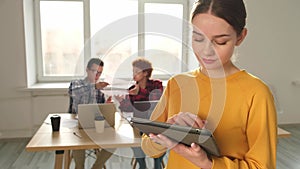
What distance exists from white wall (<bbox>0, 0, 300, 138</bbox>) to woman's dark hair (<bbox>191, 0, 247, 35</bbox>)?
3.39 meters

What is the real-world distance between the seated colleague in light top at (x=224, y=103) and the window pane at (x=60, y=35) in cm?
356

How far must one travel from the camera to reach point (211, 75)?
673 mm

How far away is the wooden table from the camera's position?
1.70 m

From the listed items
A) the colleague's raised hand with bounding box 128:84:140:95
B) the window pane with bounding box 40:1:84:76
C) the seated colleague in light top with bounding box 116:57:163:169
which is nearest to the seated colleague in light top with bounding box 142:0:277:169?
the seated colleague in light top with bounding box 116:57:163:169

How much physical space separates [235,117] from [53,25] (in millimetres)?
3919

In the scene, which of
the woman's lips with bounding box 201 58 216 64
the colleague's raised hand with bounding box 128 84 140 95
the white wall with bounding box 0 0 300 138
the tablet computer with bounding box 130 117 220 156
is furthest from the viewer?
the white wall with bounding box 0 0 300 138

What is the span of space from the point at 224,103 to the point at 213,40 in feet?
0.51

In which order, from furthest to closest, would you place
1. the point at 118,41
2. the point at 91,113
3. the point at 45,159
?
1. the point at 45,159
2. the point at 91,113
3. the point at 118,41

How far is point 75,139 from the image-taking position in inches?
72.0

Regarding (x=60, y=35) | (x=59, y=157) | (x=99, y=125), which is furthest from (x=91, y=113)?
(x=60, y=35)

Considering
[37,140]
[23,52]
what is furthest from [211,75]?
[23,52]

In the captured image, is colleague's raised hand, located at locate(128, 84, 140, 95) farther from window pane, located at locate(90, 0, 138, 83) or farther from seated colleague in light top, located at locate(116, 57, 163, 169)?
window pane, located at locate(90, 0, 138, 83)

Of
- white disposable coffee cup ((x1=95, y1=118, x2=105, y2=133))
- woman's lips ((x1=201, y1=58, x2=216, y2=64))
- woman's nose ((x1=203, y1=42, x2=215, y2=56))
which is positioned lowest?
white disposable coffee cup ((x1=95, y1=118, x2=105, y2=133))

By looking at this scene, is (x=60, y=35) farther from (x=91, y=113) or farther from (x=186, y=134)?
(x=186, y=134)
